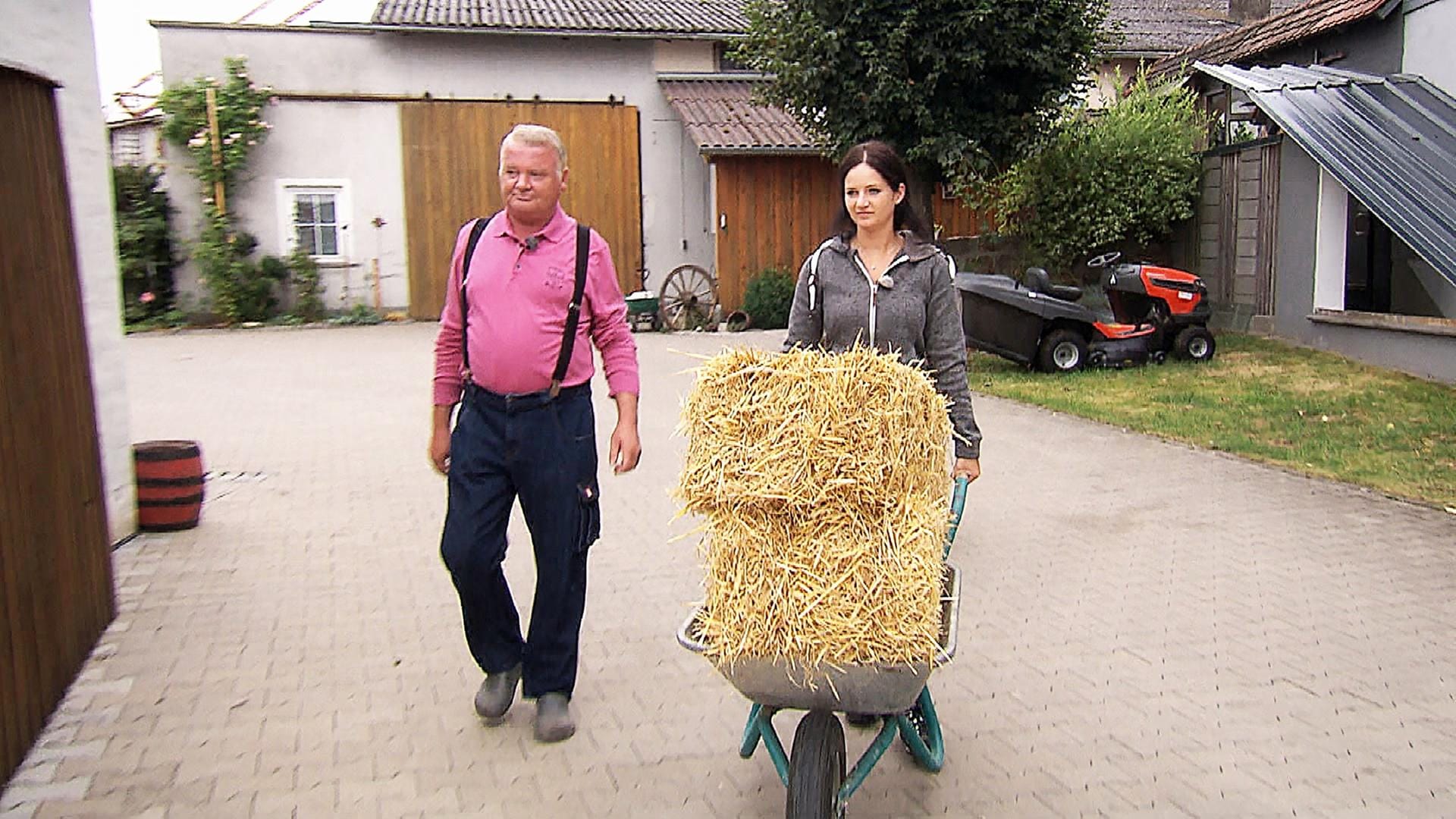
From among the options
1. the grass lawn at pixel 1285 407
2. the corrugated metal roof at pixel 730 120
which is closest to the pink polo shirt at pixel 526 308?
the grass lawn at pixel 1285 407

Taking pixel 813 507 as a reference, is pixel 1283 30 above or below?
above

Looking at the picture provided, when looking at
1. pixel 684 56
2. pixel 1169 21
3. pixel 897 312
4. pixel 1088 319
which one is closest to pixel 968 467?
pixel 897 312

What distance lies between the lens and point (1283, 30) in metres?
15.8

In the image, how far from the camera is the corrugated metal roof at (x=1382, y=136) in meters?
9.99

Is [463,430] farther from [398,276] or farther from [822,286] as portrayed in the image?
[398,276]

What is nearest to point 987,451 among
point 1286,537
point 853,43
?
point 1286,537

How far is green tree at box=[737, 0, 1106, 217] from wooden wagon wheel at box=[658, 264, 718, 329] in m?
6.01

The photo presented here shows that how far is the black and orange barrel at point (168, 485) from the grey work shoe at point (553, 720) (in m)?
3.58

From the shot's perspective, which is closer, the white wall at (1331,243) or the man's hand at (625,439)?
the man's hand at (625,439)

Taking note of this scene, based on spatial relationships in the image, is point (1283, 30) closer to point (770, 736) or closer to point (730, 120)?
point (730, 120)

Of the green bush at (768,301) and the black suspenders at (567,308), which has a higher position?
the black suspenders at (567,308)

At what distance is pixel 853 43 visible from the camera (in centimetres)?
1270

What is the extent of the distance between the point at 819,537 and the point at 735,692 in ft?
5.49

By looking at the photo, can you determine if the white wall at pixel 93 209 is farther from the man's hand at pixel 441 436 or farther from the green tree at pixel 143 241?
the green tree at pixel 143 241
